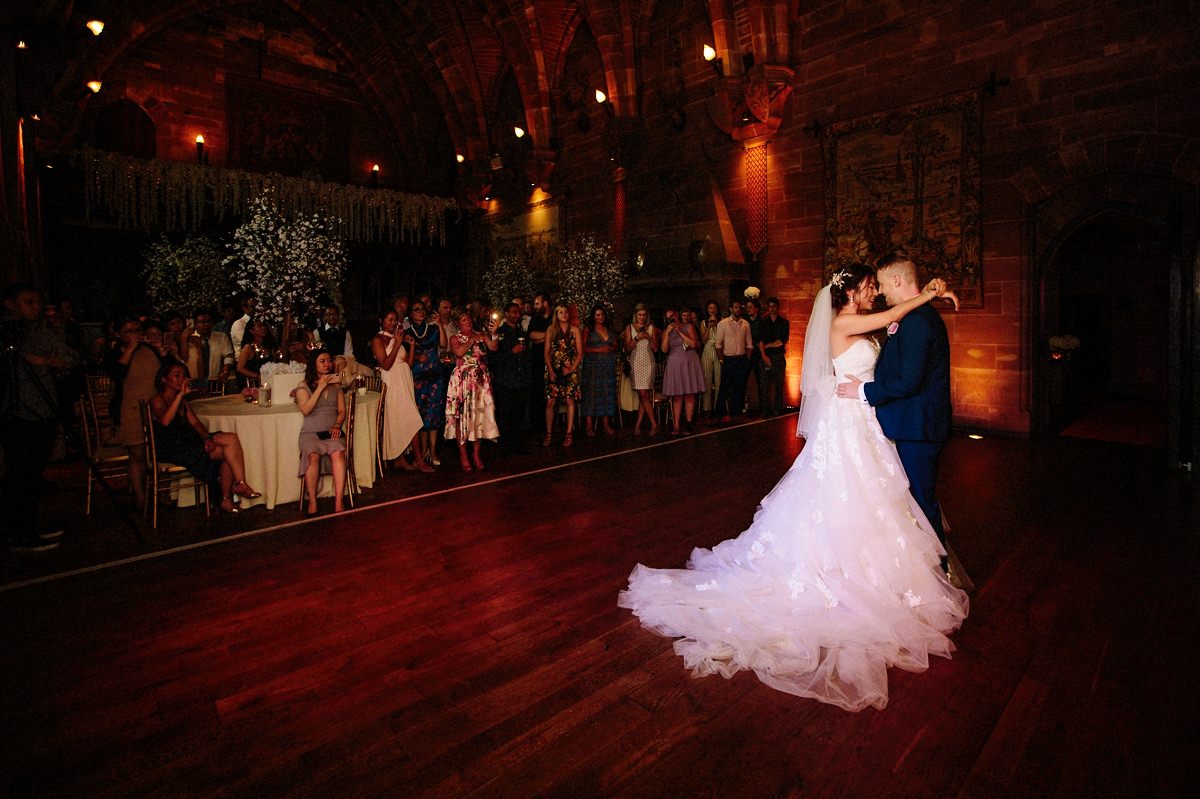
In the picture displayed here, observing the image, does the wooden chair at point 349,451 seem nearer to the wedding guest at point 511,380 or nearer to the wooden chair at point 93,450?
the wooden chair at point 93,450

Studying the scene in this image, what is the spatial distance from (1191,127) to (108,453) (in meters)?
9.81

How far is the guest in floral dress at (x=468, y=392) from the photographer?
18.6 ft

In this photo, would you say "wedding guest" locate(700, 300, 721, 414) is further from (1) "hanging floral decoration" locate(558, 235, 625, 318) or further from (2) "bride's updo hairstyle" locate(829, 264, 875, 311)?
(2) "bride's updo hairstyle" locate(829, 264, 875, 311)

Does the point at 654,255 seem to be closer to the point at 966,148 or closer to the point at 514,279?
the point at 514,279

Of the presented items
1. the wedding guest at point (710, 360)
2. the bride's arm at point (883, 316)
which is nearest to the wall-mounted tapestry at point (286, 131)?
the wedding guest at point (710, 360)

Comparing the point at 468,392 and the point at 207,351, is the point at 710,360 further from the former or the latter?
the point at 207,351

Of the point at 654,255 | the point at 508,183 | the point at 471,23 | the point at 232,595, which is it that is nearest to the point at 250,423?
the point at 232,595

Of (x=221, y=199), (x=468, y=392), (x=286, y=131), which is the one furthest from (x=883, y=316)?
(x=286, y=131)

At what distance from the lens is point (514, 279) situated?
1301 cm

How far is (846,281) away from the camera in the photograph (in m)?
2.96

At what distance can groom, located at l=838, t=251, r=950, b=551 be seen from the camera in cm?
278

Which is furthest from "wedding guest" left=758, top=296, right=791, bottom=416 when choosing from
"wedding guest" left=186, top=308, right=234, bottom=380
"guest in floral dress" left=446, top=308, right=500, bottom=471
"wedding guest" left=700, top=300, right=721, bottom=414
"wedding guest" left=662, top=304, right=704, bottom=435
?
"wedding guest" left=186, top=308, right=234, bottom=380

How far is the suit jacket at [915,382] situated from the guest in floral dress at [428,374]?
392 centimetres

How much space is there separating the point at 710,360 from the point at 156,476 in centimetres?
677
